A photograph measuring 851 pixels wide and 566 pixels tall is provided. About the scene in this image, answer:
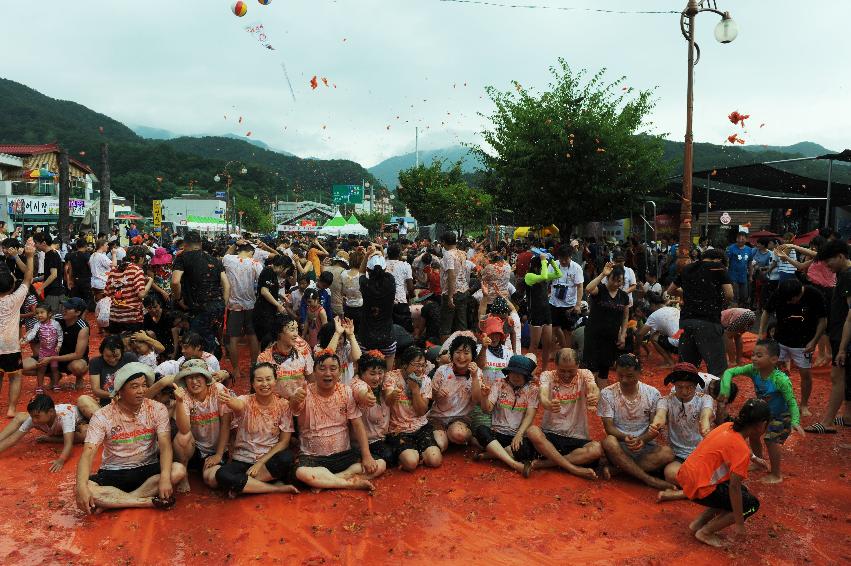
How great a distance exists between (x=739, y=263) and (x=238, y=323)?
9.47 meters

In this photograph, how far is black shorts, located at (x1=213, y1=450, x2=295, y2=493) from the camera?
16.1ft

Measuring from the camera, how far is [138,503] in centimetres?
470

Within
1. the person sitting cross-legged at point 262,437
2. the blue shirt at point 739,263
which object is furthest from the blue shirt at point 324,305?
the blue shirt at point 739,263

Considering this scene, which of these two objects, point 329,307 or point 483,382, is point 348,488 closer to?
point 483,382

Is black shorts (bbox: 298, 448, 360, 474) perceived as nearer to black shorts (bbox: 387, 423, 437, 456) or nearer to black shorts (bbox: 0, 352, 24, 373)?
black shorts (bbox: 387, 423, 437, 456)

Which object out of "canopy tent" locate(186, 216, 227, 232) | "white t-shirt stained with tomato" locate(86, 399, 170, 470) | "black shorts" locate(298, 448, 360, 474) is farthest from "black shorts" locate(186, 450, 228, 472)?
"canopy tent" locate(186, 216, 227, 232)

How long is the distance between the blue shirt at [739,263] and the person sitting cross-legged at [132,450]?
10865mm

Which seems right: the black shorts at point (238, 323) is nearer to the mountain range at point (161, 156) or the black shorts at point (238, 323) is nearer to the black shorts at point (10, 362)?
the black shorts at point (10, 362)

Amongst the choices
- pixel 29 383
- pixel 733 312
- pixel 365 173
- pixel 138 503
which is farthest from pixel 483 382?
pixel 365 173

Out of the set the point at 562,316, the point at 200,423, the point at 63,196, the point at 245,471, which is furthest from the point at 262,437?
the point at 63,196

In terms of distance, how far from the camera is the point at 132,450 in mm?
4871

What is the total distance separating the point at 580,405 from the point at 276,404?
260cm

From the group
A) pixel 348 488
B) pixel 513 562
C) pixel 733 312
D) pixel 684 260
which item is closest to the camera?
pixel 513 562

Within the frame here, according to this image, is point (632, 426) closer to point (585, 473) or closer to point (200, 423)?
point (585, 473)
